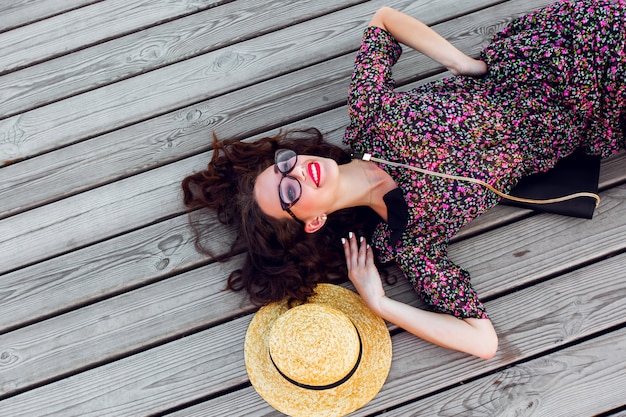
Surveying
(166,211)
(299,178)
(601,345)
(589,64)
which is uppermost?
(589,64)

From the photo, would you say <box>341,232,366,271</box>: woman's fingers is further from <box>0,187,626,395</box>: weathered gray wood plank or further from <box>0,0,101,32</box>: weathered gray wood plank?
<box>0,0,101,32</box>: weathered gray wood plank

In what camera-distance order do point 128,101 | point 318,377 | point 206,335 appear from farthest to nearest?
point 128,101, point 206,335, point 318,377

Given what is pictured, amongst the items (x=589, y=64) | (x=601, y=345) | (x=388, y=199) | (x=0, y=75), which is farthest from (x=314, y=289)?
(x=0, y=75)

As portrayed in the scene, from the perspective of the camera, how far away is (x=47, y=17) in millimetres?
2301

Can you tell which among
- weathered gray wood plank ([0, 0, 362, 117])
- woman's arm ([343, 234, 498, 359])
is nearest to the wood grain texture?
woman's arm ([343, 234, 498, 359])

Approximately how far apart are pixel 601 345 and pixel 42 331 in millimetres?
2186

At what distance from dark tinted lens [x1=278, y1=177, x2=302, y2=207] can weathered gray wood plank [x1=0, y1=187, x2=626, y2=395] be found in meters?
0.51

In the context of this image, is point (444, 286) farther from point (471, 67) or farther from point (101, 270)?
point (101, 270)

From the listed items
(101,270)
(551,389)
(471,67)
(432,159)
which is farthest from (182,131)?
(551,389)

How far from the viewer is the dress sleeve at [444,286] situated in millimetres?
1690

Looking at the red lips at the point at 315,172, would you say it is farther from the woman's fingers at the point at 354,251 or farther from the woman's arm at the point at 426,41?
the woman's arm at the point at 426,41

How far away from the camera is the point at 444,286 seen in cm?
170

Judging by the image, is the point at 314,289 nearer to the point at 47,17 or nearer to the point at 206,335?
the point at 206,335

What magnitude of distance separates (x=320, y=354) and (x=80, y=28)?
1.91 m
